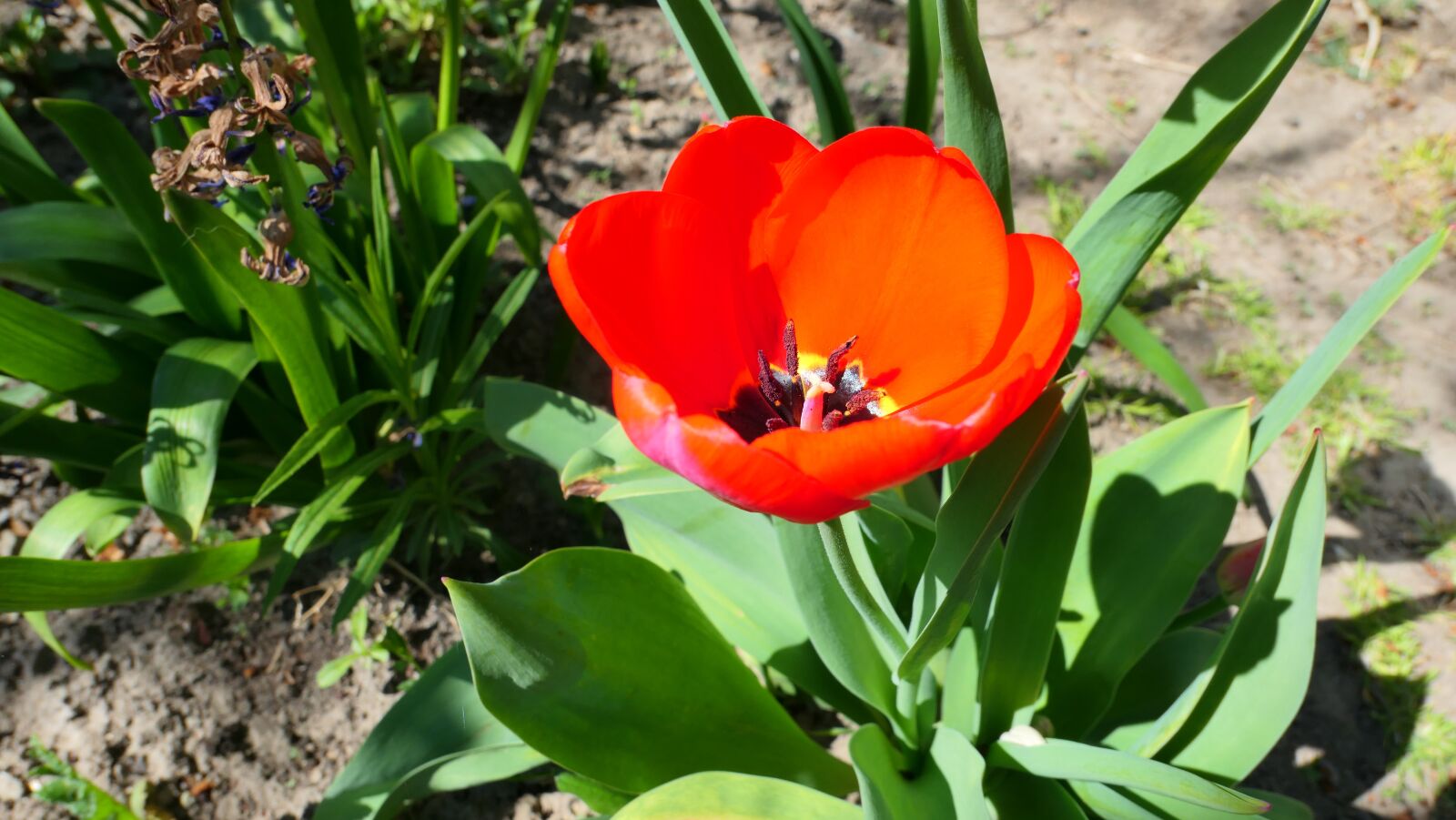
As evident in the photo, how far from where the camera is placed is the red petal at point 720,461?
0.75 metres

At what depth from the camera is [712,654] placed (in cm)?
142

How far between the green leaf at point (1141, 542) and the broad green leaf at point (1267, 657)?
146 mm

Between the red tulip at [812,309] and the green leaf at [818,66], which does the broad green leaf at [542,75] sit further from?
the red tulip at [812,309]

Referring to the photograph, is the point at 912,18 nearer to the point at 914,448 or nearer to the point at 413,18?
A: the point at 914,448

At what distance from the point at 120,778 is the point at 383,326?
0.99 metres

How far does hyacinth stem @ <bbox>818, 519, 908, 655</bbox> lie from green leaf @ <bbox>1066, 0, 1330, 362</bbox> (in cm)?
51

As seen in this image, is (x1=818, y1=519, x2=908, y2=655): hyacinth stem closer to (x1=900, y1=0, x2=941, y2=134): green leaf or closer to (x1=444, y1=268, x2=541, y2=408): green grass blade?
(x1=900, y1=0, x2=941, y2=134): green leaf

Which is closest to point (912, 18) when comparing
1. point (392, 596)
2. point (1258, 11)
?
point (392, 596)

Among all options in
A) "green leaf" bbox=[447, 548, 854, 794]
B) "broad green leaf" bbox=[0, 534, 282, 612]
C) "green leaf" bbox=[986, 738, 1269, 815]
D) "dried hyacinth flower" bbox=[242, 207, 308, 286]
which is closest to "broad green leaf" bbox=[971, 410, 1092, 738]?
"green leaf" bbox=[986, 738, 1269, 815]

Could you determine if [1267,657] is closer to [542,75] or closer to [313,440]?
[313,440]

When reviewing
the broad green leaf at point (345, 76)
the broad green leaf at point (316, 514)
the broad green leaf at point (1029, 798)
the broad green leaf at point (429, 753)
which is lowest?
the broad green leaf at point (1029, 798)

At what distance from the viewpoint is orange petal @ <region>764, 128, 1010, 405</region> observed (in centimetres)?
95

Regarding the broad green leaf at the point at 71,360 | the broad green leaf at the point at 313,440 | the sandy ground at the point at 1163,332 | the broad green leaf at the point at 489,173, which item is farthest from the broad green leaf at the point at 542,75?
the broad green leaf at the point at 71,360

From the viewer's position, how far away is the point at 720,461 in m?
0.76
